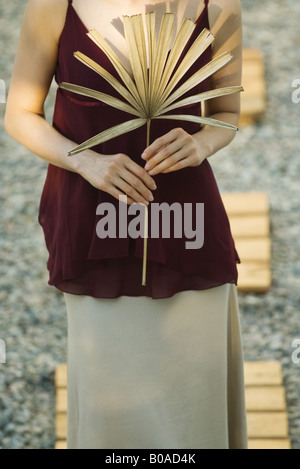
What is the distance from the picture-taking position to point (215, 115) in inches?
72.1

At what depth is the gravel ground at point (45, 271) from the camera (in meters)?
3.20

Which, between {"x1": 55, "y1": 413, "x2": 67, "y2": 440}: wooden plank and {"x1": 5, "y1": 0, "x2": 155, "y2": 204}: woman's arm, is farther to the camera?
{"x1": 55, "y1": 413, "x2": 67, "y2": 440}: wooden plank

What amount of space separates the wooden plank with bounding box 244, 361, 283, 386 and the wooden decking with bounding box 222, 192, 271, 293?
0.63m

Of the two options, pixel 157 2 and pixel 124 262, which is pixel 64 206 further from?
pixel 157 2

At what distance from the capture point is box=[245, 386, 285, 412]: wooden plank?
2.94 m

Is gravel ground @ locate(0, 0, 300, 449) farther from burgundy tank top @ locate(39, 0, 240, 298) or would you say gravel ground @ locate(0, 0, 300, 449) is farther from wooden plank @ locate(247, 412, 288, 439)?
burgundy tank top @ locate(39, 0, 240, 298)

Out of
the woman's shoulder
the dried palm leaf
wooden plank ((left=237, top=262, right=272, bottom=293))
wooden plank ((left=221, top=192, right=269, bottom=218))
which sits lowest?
the dried palm leaf

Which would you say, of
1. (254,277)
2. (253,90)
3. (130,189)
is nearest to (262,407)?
(254,277)

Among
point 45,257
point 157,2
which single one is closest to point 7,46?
point 45,257

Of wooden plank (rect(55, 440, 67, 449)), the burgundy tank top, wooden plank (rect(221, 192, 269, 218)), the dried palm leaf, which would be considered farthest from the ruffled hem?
wooden plank (rect(221, 192, 269, 218))

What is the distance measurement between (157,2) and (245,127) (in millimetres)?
3512

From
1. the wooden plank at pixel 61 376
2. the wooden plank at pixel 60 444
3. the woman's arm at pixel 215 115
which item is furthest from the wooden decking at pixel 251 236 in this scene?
the woman's arm at pixel 215 115

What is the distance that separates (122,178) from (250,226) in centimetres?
255

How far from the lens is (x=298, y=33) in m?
6.12
